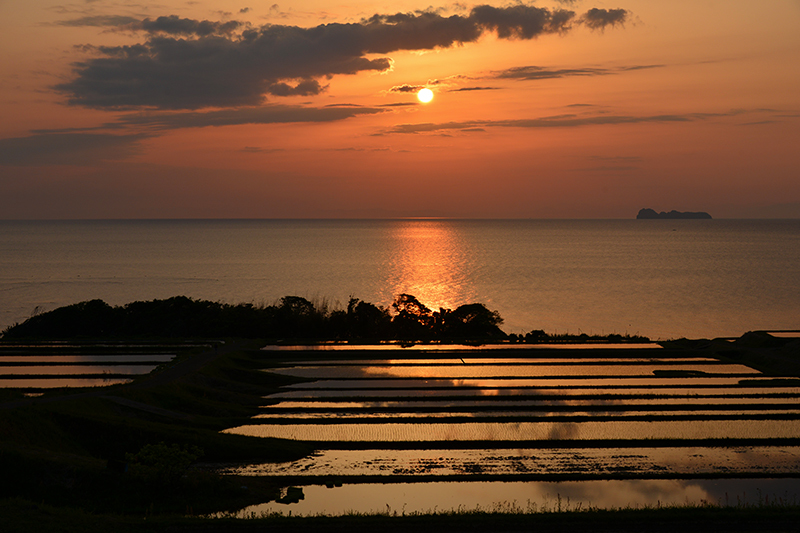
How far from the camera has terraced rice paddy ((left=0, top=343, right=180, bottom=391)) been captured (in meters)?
37.1

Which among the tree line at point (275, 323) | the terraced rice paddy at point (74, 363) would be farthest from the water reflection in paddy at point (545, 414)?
the tree line at point (275, 323)

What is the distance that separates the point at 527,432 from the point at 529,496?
7.26 m

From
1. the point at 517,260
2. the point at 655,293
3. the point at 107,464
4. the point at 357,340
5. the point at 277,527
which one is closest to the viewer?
the point at 277,527

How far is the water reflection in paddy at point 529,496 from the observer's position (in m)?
20.8

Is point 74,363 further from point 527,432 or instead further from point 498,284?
point 498,284

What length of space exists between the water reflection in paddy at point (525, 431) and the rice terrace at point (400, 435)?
0.16 metres

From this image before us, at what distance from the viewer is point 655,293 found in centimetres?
10175

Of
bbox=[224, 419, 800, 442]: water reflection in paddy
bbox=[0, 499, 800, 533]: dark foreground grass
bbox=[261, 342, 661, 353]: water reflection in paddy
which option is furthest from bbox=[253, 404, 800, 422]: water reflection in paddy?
bbox=[261, 342, 661, 353]: water reflection in paddy

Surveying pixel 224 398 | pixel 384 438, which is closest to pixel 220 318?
pixel 224 398

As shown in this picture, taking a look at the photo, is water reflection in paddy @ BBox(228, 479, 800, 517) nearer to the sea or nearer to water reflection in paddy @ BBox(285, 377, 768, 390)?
water reflection in paddy @ BBox(285, 377, 768, 390)

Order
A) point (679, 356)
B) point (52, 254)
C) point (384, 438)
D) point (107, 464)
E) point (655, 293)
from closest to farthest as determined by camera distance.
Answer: point (107, 464) → point (384, 438) → point (679, 356) → point (655, 293) → point (52, 254)

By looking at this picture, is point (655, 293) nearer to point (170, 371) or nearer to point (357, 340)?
point (357, 340)

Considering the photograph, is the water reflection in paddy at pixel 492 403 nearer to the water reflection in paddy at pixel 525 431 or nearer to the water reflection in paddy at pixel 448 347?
the water reflection in paddy at pixel 525 431

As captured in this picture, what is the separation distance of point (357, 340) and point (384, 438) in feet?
94.0
